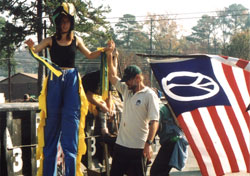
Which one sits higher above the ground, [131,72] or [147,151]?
[131,72]

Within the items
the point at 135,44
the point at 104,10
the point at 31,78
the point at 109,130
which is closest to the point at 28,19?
the point at 104,10

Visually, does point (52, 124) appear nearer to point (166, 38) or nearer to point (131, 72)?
point (131, 72)

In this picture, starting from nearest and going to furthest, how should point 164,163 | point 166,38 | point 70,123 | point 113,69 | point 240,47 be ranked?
1. point 70,123
2. point 113,69
3. point 164,163
4. point 240,47
5. point 166,38

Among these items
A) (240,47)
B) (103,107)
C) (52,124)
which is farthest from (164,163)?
(240,47)

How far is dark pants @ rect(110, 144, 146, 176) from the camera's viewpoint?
4.97 m

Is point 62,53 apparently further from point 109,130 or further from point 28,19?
point 28,19

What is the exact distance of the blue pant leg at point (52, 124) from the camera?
4480 mm

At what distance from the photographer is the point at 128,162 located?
5.01 meters

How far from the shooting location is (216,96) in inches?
174

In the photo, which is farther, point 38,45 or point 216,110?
point 38,45

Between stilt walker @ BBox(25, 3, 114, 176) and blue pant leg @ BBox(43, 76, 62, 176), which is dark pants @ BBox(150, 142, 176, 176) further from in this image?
blue pant leg @ BBox(43, 76, 62, 176)

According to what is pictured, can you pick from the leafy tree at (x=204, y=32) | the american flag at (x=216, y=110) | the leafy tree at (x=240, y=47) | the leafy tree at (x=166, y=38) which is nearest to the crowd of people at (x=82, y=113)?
the american flag at (x=216, y=110)

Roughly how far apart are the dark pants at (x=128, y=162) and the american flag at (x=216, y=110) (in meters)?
0.75

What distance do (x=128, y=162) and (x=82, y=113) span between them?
2.83 feet
